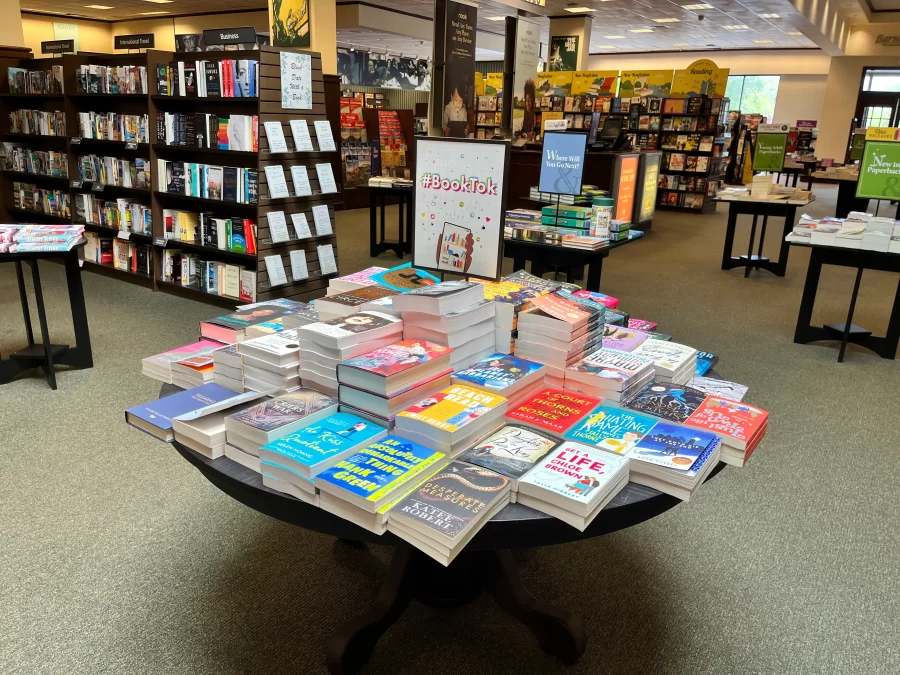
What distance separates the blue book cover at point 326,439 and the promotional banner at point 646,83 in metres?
12.2

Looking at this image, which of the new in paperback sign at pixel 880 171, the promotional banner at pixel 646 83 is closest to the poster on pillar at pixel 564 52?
the promotional banner at pixel 646 83

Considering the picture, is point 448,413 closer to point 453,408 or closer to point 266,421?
point 453,408

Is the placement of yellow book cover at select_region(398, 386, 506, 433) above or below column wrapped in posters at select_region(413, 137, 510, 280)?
below

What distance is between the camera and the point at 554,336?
171cm

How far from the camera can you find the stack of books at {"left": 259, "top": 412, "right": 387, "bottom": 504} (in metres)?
1.25

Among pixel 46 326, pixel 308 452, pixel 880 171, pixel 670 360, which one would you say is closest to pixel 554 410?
pixel 670 360

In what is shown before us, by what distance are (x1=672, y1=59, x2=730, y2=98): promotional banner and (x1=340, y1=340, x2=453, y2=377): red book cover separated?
1138 centimetres

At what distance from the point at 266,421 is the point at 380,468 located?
29 centimetres

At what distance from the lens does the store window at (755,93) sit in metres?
21.3

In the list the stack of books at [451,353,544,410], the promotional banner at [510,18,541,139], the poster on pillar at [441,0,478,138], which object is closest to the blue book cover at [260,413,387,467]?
the stack of books at [451,353,544,410]

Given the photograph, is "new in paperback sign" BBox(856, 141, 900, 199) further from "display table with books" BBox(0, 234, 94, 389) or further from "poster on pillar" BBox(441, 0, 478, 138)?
"display table with books" BBox(0, 234, 94, 389)

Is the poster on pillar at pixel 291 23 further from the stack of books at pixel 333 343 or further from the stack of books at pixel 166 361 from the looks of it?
the stack of books at pixel 333 343

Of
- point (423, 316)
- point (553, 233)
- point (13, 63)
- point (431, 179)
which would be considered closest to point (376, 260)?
point (553, 233)

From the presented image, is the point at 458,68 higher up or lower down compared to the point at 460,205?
higher up
